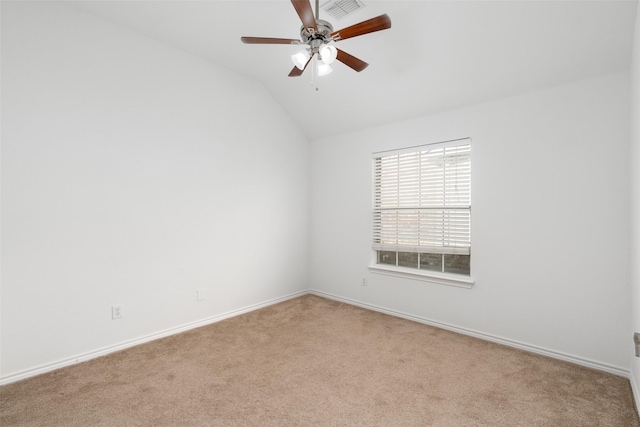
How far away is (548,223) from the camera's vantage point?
8.87 ft

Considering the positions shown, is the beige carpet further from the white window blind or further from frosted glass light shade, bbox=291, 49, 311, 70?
frosted glass light shade, bbox=291, 49, 311, 70

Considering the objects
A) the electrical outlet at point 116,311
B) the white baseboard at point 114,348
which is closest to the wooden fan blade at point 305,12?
the electrical outlet at point 116,311

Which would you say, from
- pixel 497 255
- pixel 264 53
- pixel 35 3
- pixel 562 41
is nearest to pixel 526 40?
pixel 562 41

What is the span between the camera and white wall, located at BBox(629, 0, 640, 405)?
77.5 inches

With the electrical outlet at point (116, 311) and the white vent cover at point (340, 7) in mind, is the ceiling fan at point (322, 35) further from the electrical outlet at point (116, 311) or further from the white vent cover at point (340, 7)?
the electrical outlet at point (116, 311)

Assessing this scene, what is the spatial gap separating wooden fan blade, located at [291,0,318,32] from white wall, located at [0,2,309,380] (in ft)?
6.29

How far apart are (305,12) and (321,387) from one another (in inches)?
98.5

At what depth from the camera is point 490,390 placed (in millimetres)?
2186

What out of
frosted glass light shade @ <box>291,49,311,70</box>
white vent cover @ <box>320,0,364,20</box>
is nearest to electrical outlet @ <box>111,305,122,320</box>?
frosted glass light shade @ <box>291,49,311,70</box>

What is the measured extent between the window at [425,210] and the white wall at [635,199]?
47.5 inches

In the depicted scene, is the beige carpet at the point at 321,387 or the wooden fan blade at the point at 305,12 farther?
the beige carpet at the point at 321,387

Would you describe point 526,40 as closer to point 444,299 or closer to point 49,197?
point 444,299

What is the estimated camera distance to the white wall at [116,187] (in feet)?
7.73

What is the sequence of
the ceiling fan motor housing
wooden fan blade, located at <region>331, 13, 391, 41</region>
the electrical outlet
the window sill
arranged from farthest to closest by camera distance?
the window sill → the electrical outlet → the ceiling fan motor housing → wooden fan blade, located at <region>331, 13, 391, 41</region>
